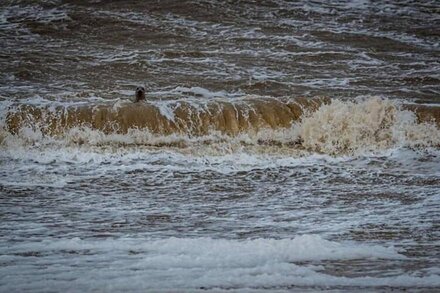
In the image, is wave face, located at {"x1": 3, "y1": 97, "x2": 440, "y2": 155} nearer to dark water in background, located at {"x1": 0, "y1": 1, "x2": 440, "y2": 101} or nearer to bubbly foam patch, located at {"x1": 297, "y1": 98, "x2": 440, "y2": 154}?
bubbly foam patch, located at {"x1": 297, "y1": 98, "x2": 440, "y2": 154}

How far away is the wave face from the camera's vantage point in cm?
961

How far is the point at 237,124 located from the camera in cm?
1013

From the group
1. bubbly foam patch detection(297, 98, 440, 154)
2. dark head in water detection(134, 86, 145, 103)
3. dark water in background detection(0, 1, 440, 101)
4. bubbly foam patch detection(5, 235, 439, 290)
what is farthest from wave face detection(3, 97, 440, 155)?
bubbly foam patch detection(5, 235, 439, 290)

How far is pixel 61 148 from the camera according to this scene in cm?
909

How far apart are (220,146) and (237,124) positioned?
2.43ft

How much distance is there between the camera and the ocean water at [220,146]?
5023 millimetres

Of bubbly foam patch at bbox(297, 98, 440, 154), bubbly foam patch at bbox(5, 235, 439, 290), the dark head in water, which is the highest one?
bubbly foam patch at bbox(5, 235, 439, 290)

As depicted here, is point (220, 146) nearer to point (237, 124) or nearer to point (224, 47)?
point (237, 124)

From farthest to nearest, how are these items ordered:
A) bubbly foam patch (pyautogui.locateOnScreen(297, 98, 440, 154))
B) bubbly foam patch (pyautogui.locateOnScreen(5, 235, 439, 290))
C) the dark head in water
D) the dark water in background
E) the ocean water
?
the dark water in background, the dark head in water, bubbly foam patch (pyautogui.locateOnScreen(297, 98, 440, 154)), the ocean water, bubbly foam patch (pyautogui.locateOnScreen(5, 235, 439, 290))

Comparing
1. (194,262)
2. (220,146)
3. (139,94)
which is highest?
(194,262)

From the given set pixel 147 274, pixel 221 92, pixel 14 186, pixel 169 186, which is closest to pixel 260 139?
pixel 221 92

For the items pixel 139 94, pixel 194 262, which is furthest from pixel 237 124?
pixel 194 262

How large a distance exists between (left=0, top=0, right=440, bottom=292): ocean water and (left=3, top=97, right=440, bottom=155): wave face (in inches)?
1.0

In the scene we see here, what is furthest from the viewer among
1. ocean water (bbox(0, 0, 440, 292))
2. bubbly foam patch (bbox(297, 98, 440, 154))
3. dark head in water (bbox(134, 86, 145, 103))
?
dark head in water (bbox(134, 86, 145, 103))
